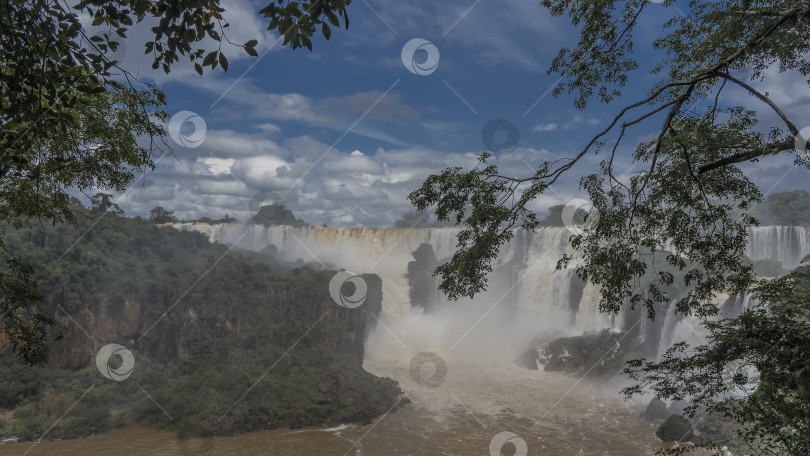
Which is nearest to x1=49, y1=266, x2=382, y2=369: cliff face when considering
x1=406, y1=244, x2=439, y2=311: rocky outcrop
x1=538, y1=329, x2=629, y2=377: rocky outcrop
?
x1=406, y1=244, x2=439, y2=311: rocky outcrop

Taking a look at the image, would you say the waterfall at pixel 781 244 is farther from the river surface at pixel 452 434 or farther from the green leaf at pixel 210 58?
the green leaf at pixel 210 58

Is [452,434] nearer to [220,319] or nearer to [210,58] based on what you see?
[220,319]

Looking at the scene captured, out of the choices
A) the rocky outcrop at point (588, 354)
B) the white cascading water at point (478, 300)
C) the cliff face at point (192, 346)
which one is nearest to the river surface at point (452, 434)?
the cliff face at point (192, 346)

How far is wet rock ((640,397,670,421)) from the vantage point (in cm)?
2042

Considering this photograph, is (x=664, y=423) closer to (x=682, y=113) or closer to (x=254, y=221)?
(x=682, y=113)

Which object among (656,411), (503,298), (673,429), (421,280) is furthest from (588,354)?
(421,280)

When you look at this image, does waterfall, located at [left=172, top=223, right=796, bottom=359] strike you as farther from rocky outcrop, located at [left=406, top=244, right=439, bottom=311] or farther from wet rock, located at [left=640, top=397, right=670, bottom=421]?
wet rock, located at [left=640, top=397, right=670, bottom=421]

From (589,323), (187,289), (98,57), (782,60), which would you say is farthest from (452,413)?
(98,57)

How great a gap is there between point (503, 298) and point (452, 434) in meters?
19.9

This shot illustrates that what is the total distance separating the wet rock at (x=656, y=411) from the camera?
20422 mm

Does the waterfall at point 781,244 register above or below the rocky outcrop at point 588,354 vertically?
above

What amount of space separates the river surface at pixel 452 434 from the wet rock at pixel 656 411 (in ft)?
1.57

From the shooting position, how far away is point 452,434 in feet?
62.9

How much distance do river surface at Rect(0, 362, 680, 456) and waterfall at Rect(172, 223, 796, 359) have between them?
22.5ft
